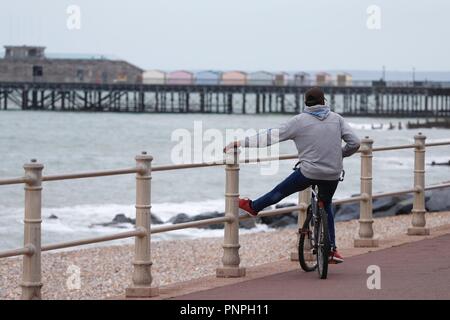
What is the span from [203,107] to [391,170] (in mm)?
81307

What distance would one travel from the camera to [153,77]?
14962cm

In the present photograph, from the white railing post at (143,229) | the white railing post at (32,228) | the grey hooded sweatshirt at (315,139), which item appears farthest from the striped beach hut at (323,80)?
the white railing post at (32,228)

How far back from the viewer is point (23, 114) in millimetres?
130375

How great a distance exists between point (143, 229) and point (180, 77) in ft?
441

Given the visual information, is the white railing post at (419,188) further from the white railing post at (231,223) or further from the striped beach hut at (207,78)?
the striped beach hut at (207,78)

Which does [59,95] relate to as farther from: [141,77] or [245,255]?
[245,255]

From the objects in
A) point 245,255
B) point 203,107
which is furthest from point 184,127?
point 245,255

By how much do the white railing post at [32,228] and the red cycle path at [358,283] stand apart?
47.9 inches

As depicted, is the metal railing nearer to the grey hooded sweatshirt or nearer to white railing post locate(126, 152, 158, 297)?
white railing post locate(126, 152, 158, 297)

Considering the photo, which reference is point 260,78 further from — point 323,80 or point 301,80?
point 323,80

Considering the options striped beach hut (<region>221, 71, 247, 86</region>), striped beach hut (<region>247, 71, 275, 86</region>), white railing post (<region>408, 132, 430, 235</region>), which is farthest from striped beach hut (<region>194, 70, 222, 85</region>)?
white railing post (<region>408, 132, 430, 235</region>)

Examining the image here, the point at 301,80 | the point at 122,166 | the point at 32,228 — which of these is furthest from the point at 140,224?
the point at 301,80

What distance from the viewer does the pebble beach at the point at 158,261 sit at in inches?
626

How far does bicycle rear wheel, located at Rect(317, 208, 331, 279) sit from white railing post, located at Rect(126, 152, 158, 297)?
4.77 ft
